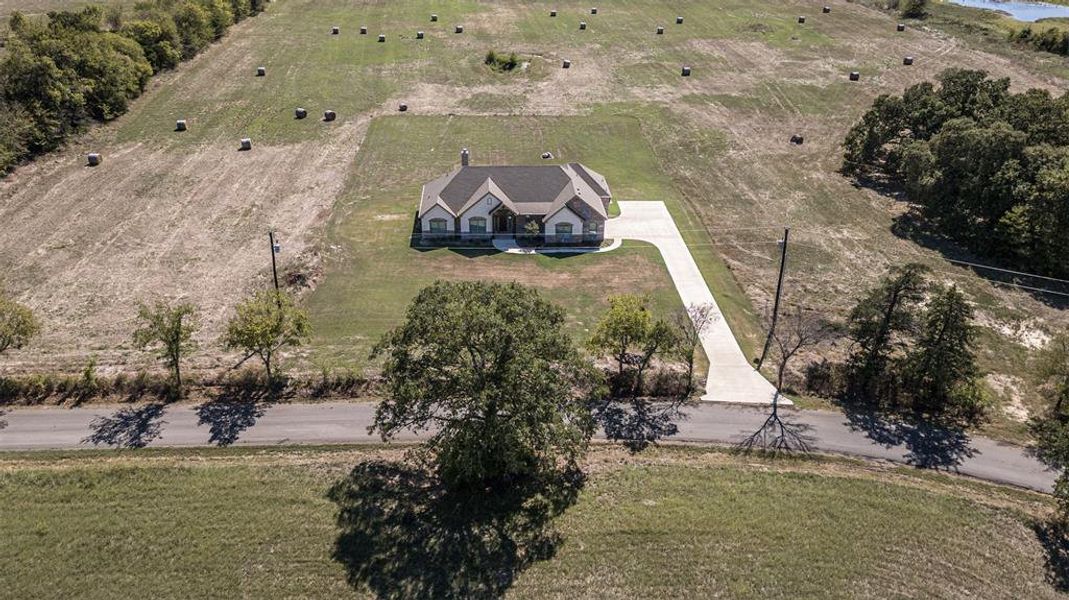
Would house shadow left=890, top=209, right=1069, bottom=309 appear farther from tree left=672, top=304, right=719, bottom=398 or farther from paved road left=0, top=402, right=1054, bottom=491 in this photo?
tree left=672, top=304, right=719, bottom=398

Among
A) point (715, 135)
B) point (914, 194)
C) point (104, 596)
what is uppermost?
point (715, 135)

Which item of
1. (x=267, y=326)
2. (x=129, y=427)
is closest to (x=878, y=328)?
(x=267, y=326)

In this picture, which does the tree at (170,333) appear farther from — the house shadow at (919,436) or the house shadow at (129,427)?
the house shadow at (919,436)

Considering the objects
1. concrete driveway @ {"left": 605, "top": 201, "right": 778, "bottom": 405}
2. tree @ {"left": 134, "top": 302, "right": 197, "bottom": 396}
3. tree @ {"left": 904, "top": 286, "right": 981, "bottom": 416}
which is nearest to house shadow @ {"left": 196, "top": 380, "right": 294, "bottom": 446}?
tree @ {"left": 134, "top": 302, "right": 197, "bottom": 396}

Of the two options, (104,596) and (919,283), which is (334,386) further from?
(919,283)

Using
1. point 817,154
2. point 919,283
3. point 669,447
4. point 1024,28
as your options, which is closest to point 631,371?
point 669,447

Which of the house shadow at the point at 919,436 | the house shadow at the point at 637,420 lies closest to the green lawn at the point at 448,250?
the house shadow at the point at 637,420
